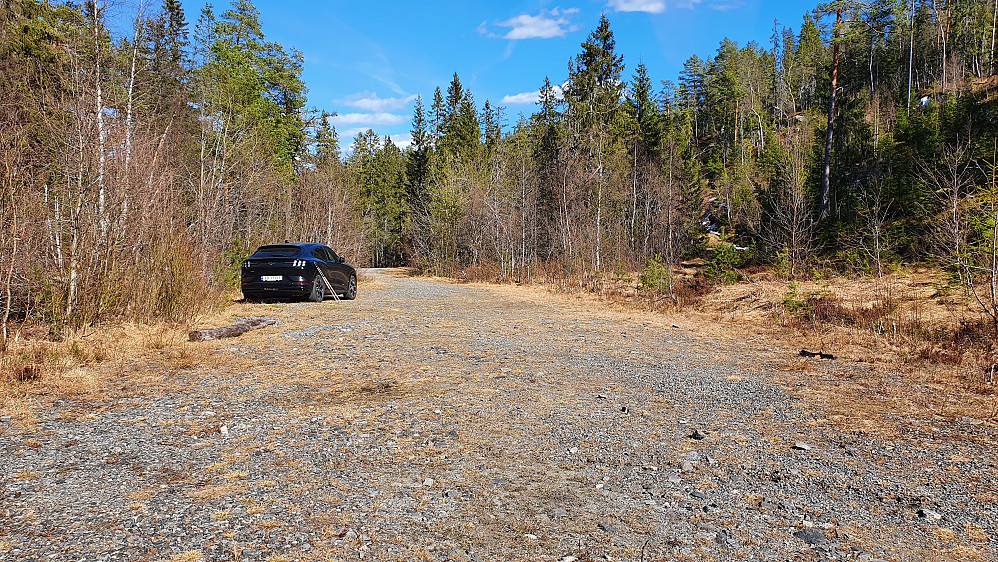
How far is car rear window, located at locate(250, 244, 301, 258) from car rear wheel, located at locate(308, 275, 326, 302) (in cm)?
90

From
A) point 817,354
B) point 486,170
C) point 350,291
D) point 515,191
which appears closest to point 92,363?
point 817,354

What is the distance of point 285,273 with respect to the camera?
14047 millimetres

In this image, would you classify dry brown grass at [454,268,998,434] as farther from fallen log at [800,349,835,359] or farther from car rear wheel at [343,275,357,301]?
A: car rear wheel at [343,275,357,301]

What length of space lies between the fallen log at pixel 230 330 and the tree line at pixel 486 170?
0.91 metres

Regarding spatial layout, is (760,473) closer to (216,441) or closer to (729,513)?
(729,513)

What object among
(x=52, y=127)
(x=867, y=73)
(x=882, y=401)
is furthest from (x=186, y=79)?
(x=867, y=73)

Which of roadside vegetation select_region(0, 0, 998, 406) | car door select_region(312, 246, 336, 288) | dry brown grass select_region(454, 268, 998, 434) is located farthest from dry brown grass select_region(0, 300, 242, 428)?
dry brown grass select_region(454, 268, 998, 434)

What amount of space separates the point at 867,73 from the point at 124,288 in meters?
85.1

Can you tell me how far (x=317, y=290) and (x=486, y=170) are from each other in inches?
846

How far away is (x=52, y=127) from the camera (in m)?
7.74

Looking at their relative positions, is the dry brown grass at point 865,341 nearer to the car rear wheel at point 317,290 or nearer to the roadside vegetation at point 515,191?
the roadside vegetation at point 515,191

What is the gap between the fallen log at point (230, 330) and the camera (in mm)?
8782

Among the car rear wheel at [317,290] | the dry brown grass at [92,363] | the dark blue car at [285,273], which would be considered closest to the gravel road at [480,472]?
the dry brown grass at [92,363]

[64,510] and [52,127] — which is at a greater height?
[52,127]
